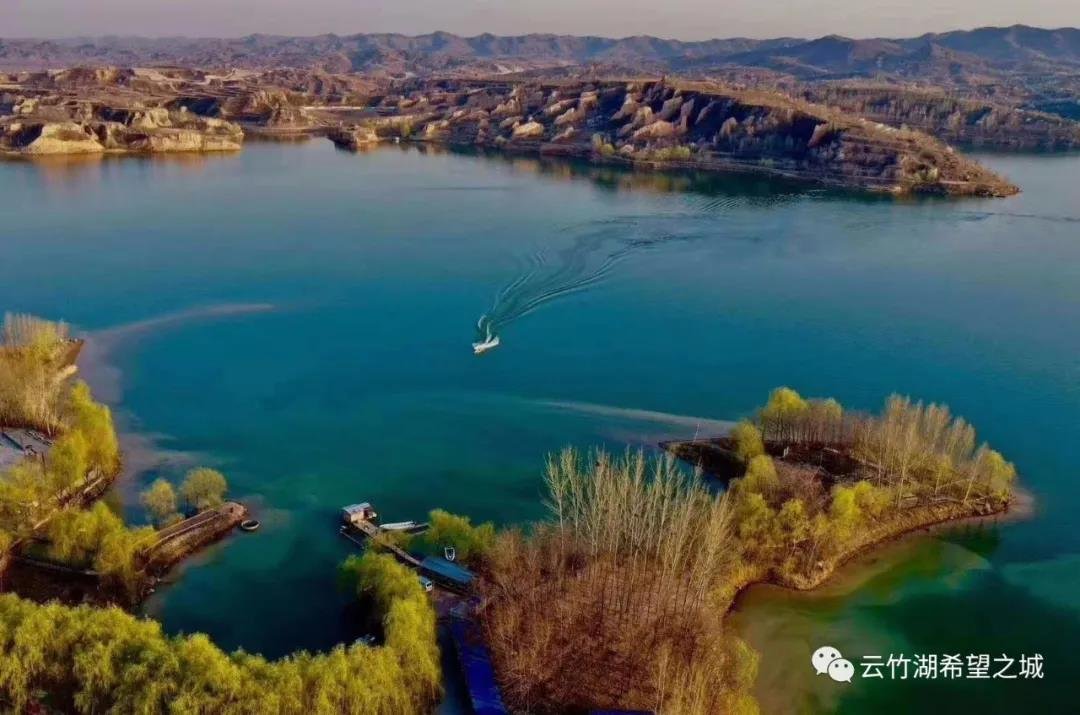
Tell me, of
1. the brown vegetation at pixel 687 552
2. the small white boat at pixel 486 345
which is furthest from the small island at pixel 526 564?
the small white boat at pixel 486 345

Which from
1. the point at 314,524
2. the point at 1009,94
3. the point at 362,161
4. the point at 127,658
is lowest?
the point at 314,524

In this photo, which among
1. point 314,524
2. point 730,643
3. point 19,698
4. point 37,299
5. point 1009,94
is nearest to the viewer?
point 19,698

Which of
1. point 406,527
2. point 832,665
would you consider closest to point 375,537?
point 406,527

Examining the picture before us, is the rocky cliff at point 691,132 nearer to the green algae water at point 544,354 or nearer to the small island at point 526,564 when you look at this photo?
the green algae water at point 544,354

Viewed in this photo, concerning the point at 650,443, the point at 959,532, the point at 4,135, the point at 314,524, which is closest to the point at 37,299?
the point at 314,524

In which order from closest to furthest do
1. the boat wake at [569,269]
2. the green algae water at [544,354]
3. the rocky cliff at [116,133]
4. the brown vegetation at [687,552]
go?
the brown vegetation at [687,552] → the green algae water at [544,354] → the boat wake at [569,269] → the rocky cliff at [116,133]

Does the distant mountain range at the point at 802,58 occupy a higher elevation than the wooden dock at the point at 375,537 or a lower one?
higher

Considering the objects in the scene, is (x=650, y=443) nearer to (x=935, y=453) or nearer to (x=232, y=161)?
(x=935, y=453)
